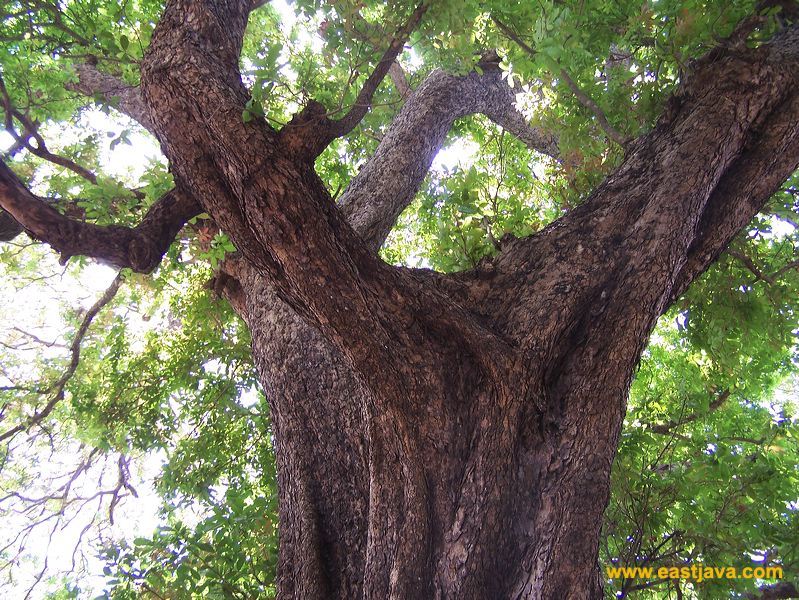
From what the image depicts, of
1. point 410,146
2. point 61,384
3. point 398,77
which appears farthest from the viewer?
point 398,77

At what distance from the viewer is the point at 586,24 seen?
363 cm

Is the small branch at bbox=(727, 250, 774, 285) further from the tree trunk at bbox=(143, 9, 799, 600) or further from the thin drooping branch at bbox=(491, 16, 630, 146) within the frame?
the thin drooping branch at bbox=(491, 16, 630, 146)

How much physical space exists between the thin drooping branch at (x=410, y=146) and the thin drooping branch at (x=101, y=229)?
4.44 feet

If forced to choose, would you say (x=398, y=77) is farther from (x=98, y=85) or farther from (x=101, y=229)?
(x=101, y=229)

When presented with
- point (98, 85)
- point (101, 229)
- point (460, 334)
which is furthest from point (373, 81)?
point (98, 85)

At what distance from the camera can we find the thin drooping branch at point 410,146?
3904 mm

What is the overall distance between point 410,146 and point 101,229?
2.63 m

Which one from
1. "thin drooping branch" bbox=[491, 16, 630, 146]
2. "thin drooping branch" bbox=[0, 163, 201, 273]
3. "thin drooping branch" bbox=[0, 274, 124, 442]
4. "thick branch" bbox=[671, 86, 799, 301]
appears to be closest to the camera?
"thin drooping branch" bbox=[0, 163, 201, 273]

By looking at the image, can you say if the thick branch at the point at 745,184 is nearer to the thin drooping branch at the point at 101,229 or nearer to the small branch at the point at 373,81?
the small branch at the point at 373,81

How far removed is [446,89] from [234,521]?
4.03 meters

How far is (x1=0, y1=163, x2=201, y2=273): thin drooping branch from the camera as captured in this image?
2.19 metres

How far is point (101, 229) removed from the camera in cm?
241

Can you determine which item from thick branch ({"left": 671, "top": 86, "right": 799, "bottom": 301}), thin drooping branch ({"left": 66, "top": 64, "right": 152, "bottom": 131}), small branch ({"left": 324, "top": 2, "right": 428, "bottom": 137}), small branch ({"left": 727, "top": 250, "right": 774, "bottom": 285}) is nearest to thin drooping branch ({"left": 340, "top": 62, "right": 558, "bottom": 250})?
small branch ({"left": 324, "top": 2, "right": 428, "bottom": 137})

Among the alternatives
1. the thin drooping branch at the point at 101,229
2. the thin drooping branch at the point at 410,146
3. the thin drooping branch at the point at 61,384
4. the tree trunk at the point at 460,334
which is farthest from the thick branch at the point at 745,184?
the thin drooping branch at the point at 61,384
